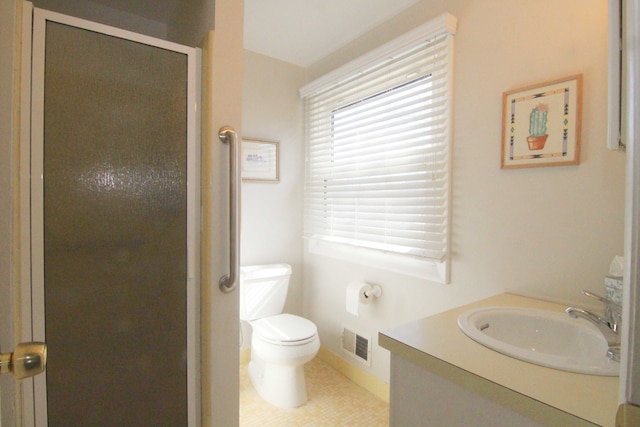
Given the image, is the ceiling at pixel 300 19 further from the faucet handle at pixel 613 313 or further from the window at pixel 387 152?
the faucet handle at pixel 613 313

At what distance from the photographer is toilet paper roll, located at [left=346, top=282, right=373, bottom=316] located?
2104 millimetres

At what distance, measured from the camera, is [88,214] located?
1142 millimetres

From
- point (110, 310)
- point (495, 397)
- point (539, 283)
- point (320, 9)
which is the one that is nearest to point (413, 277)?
point (539, 283)

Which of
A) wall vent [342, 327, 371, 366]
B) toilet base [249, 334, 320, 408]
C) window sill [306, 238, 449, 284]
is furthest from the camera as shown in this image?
wall vent [342, 327, 371, 366]

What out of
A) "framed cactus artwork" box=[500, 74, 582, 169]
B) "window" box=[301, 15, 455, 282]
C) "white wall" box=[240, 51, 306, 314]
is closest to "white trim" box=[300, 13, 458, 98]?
"window" box=[301, 15, 455, 282]

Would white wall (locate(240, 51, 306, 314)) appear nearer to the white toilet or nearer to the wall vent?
the white toilet

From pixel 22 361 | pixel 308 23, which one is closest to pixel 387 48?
pixel 308 23

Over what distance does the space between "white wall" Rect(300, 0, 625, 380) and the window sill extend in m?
0.06

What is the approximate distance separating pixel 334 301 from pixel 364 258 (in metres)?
0.49

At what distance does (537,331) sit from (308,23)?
2.10 m

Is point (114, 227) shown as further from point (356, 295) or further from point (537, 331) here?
point (537, 331)

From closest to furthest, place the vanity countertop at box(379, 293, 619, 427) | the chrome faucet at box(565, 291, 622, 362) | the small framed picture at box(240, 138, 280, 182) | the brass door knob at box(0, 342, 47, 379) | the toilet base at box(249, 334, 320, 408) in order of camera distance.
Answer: the brass door knob at box(0, 342, 47, 379) → the vanity countertop at box(379, 293, 619, 427) → the chrome faucet at box(565, 291, 622, 362) → the toilet base at box(249, 334, 320, 408) → the small framed picture at box(240, 138, 280, 182)

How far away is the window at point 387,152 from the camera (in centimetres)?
177

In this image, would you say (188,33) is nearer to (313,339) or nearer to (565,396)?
(313,339)
